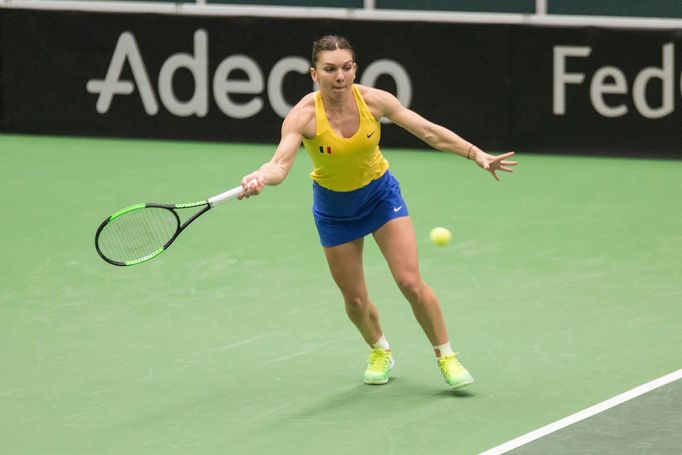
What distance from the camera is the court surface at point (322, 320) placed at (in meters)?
7.57

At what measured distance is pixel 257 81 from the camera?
1534cm

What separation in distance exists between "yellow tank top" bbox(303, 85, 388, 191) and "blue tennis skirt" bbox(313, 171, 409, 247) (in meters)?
0.05

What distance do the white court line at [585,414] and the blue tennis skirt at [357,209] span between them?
150 cm

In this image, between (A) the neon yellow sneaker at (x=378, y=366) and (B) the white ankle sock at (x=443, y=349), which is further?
(A) the neon yellow sneaker at (x=378, y=366)

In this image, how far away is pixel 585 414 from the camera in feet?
25.1

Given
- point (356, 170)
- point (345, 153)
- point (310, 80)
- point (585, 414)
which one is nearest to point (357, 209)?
point (356, 170)

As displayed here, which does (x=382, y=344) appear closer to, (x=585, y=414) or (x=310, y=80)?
(x=585, y=414)

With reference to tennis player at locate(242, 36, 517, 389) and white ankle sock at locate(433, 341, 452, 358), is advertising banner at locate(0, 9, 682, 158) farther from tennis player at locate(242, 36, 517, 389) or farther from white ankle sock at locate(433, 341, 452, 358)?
white ankle sock at locate(433, 341, 452, 358)

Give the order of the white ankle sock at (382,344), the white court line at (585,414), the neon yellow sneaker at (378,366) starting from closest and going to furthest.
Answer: the white court line at (585,414)
the neon yellow sneaker at (378,366)
the white ankle sock at (382,344)

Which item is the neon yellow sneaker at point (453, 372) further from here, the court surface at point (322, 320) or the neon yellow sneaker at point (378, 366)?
the neon yellow sneaker at point (378, 366)

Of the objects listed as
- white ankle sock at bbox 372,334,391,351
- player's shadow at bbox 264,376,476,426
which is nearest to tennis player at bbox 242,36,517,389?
player's shadow at bbox 264,376,476,426

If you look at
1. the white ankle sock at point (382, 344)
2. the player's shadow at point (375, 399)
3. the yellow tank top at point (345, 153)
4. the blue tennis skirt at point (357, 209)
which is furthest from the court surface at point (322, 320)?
the yellow tank top at point (345, 153)

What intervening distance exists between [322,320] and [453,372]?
174cm

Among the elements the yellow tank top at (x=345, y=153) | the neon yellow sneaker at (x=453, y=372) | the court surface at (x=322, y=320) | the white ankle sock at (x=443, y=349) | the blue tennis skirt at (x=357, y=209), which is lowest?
the court surface at (x=322, y=320)
